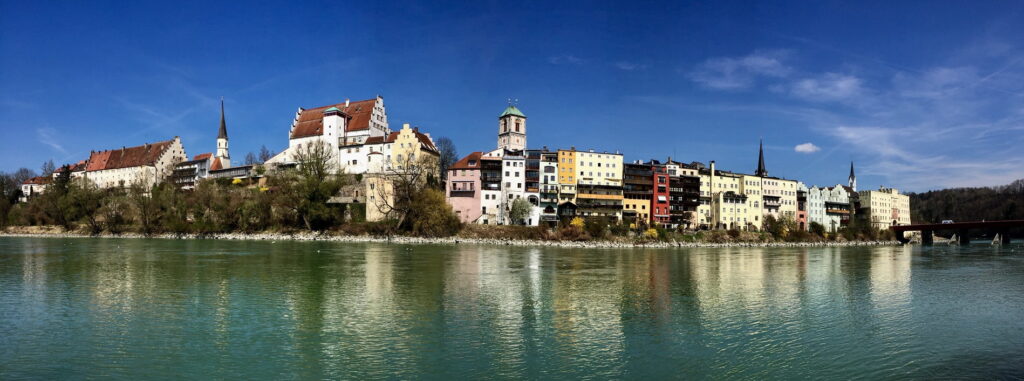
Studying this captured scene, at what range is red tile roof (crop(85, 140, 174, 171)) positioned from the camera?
89.8 metres

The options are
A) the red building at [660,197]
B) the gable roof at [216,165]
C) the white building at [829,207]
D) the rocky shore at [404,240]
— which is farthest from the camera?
the white building at [829,207]

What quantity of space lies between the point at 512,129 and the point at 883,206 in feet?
242

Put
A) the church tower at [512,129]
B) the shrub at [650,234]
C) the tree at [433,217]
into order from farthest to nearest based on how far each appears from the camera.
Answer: the church tower at [512,129] → the shrub at [650,234] → the tree at [433,217]

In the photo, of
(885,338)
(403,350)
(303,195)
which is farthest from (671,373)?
(303,195)

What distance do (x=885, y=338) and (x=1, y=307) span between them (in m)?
26.5

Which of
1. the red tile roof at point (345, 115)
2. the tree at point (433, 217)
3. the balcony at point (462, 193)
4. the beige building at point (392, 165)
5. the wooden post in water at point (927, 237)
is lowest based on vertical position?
the wooden post in water at point (927, 237)

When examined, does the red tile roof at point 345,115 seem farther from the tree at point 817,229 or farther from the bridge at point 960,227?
the bridge at point 960,227

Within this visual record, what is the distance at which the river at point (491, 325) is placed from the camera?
12.0 meters

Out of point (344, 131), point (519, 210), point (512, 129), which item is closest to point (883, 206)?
point (512, 129)

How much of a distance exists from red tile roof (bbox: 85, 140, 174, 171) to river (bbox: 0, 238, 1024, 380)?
6943cm

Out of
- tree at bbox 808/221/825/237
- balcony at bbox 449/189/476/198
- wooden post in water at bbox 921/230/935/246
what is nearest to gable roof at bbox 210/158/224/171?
balcony at bbox 449/189/476/198

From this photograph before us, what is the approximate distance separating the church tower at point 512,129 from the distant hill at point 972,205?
95.9 metres

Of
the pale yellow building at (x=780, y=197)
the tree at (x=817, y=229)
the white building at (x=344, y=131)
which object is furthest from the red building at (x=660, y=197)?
the white building at (x=344, y=131)

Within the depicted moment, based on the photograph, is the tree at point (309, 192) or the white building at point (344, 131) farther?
the white building at point (344, 131)
